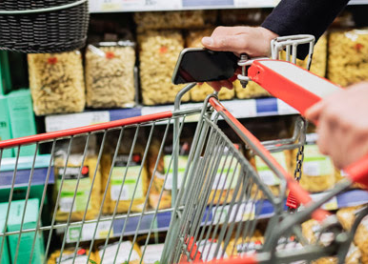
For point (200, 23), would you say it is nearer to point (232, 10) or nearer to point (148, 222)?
point (232, 10)

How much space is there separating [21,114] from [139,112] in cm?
40

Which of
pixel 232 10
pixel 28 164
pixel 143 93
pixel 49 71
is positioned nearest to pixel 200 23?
pixel 232 10

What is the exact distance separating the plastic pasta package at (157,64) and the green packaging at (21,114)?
0.40 metres

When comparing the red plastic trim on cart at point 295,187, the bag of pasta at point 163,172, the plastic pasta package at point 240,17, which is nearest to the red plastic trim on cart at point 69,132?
the red plastic trim on cart at point 295,187

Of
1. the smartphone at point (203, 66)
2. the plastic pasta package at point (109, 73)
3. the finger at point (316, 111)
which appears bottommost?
the plastic pasta package at point (109, 73)

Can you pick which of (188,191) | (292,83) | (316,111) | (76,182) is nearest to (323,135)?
(316,111)

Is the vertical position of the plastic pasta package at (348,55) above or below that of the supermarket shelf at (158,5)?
below

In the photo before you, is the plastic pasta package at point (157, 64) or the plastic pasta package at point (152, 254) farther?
the plastic pasta package at point (157, 64)

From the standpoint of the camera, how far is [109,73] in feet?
5.03

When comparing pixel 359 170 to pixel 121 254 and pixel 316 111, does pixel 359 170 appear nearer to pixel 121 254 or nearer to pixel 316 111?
pixel 316 111

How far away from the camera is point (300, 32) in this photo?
1.02m

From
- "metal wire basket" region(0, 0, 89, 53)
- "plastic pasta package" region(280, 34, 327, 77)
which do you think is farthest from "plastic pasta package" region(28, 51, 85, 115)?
"plastic pasta package" region(280, 34, 327, 77)

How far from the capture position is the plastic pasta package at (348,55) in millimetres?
1668

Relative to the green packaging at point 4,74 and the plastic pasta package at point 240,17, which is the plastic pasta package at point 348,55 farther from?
the green packaging at point 4,74
